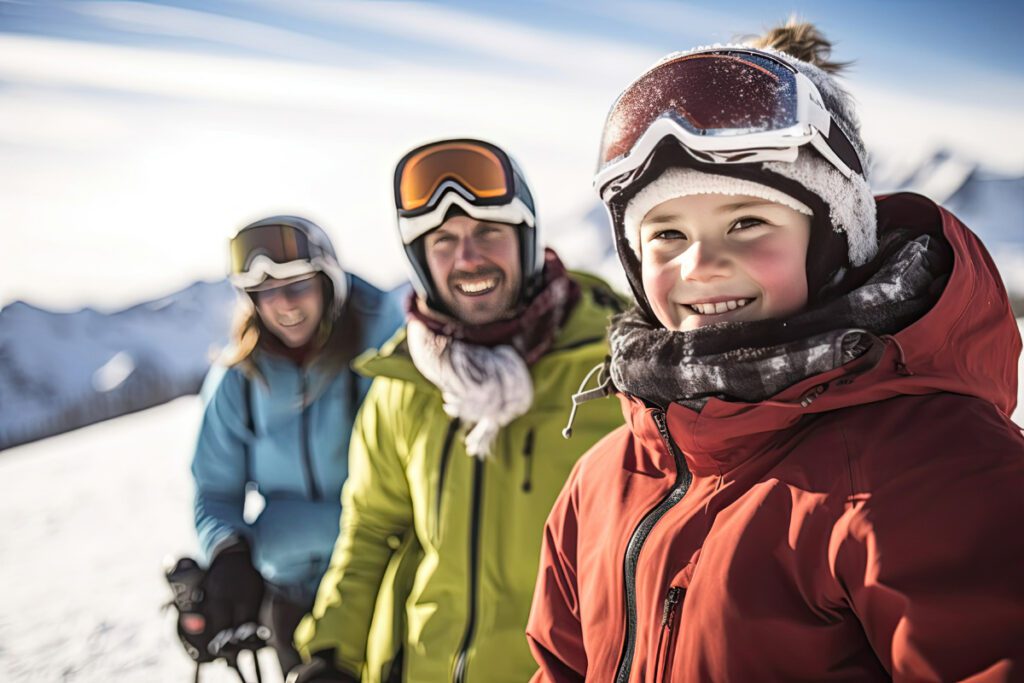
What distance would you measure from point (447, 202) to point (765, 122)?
1327 mm

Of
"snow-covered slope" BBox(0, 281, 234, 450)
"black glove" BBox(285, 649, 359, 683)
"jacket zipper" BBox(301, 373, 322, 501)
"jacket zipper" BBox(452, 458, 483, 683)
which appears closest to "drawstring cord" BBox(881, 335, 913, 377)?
"jacket zipper" BBox(452, 458, 483, 683)

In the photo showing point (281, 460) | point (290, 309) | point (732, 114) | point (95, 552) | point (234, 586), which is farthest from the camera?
→ point (95, 552)

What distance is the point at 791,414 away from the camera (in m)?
1.06

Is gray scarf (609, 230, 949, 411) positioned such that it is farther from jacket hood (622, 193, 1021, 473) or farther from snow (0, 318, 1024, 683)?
snow (0, 318, 1024, 683)

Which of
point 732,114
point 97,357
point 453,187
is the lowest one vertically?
point 97,357

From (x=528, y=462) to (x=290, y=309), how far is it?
1804 millimetres

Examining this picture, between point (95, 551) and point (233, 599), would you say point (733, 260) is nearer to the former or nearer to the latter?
point (233, 599)

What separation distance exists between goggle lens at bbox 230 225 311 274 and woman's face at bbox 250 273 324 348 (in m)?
0.11

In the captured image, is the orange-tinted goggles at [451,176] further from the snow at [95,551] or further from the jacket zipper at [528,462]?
the snow at [95,551]

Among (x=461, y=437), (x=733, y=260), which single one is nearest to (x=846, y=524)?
(x=733, y=260)

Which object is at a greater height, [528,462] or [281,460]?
[528,462]

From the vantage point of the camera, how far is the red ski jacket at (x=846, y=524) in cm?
87

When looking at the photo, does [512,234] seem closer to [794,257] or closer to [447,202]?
[447,202]

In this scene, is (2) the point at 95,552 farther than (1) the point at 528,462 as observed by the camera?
Yes
